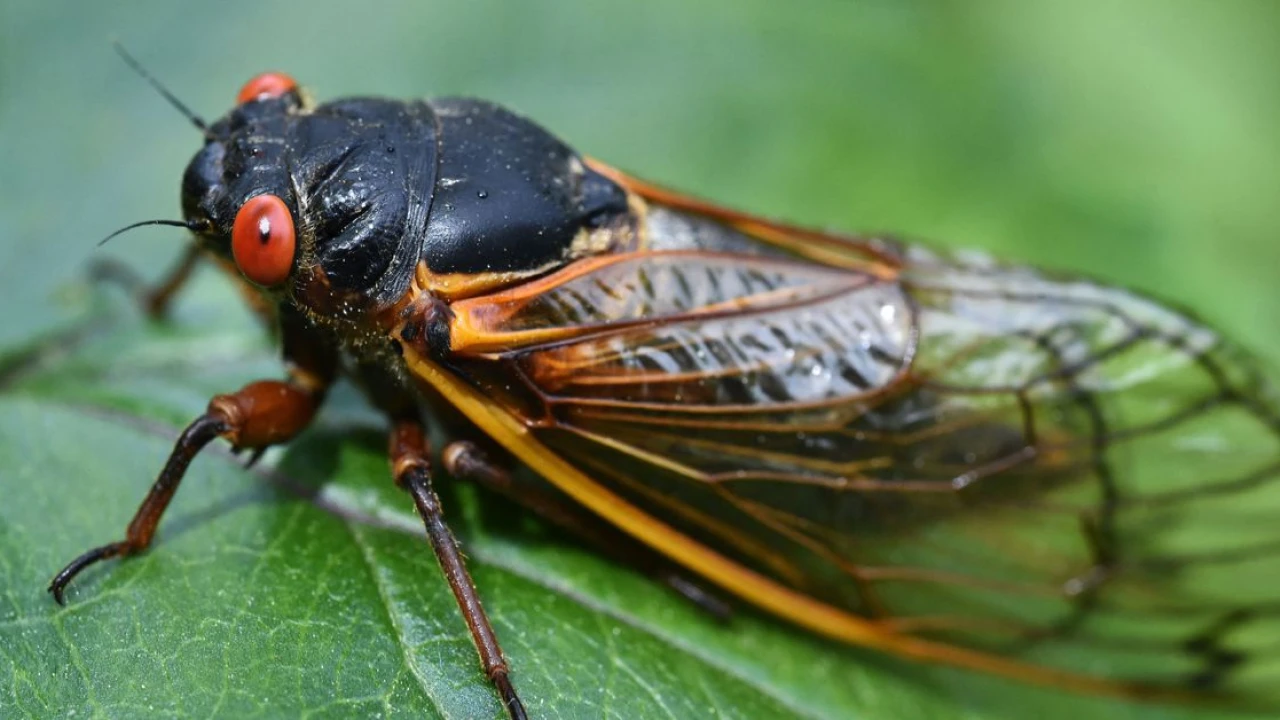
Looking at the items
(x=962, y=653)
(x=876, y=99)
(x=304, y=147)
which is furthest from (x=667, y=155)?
(x=962, y=653)

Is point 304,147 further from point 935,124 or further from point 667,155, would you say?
point 935,124

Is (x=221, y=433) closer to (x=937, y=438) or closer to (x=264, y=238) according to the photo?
(x=264, y=238)

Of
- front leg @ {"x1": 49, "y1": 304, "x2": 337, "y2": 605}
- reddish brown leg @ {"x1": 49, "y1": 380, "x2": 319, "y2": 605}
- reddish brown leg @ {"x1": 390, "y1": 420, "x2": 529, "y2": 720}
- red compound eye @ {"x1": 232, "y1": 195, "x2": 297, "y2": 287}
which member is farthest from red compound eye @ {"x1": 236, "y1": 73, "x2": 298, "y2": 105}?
reddish brown leg @ {"x1": 390, "y1": 420, "x2": 529, "y2": 720}

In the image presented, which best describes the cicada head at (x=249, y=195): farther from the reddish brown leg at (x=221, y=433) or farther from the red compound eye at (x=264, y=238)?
the reddish brown leg at (x=221, y=433)

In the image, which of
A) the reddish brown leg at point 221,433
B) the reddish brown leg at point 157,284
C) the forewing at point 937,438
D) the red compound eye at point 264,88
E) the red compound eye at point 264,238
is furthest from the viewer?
the reddish brown leg at point 157,284

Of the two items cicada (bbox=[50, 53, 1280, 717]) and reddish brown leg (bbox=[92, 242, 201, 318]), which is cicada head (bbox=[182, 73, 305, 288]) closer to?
cicada (bbox=[50, 53, 1280, 717])

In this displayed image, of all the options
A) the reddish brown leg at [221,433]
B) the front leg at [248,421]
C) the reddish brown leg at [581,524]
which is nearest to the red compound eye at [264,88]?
the front leg at [248,421]
